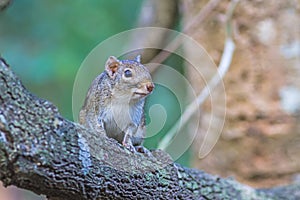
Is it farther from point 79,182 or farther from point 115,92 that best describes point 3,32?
point 79,182

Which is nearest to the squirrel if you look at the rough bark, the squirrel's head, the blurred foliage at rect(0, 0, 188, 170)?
the squirrel's head

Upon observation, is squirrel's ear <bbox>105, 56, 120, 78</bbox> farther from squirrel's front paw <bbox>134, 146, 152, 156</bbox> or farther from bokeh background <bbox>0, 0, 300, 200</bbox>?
bokeh background <bbox>0, 0, 300, 200</bbox>

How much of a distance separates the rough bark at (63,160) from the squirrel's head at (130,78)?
6.3 inches

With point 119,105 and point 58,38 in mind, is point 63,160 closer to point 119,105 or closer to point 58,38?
point 119,105

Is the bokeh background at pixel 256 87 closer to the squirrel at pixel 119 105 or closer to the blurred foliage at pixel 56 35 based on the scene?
the squirrel at pixel 119 105

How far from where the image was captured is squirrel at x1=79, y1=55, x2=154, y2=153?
1460 millimetres

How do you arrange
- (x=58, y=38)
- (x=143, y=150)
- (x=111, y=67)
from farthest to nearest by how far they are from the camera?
(x=58, y=38)
(x=111, y=67)
(x=143, y=150)

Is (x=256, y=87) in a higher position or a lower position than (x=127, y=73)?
higher

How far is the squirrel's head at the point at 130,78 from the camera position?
4.66 ft

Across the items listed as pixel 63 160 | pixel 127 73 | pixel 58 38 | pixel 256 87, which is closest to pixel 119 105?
pixel 127 73

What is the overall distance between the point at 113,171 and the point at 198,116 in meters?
1.18

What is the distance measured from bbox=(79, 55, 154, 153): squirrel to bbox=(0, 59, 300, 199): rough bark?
Answer: 0.38ft

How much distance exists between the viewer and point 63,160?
3.56ft

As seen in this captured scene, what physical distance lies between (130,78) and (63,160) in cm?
41
